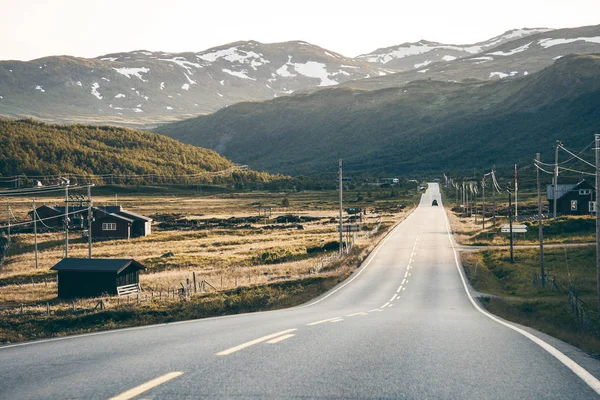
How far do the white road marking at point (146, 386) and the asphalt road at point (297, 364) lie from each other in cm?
2

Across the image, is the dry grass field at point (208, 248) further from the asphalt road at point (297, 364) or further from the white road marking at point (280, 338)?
the white road marking at point (280, 338)

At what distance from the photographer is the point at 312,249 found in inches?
2427

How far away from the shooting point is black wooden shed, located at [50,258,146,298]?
4031 centimetres

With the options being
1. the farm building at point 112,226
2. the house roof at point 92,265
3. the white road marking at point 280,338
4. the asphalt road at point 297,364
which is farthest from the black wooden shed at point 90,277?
the farm building at point 112,226

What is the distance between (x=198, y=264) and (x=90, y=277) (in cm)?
1359

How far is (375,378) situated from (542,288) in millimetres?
32657

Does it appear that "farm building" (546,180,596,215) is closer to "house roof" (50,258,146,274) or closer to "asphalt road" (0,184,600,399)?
"house roof" (50,258,146,274)

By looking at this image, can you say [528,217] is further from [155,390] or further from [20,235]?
[155,390]

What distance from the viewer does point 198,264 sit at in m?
53.2

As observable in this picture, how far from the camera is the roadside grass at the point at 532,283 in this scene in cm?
2407

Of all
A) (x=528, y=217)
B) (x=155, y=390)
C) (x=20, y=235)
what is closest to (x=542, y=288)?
(x=155, y=390)

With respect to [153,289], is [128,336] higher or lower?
higher

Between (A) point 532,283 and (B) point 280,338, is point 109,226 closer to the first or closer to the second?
(A) point 532,283

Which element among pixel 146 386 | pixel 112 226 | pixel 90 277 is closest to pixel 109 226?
pixel 112 226
